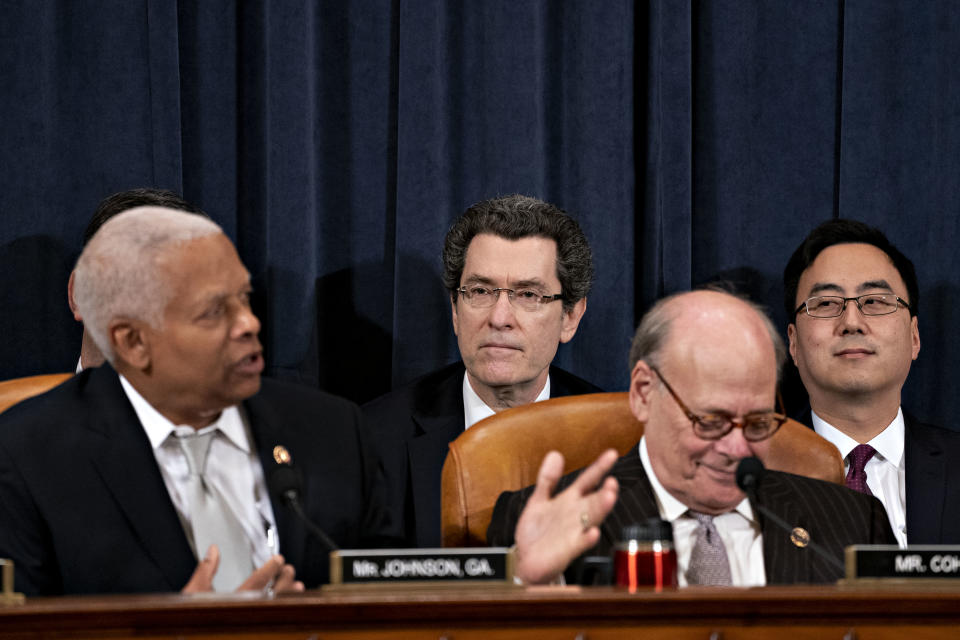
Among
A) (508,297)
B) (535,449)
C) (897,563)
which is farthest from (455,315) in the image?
(897,563)

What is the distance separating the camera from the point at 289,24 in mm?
3078

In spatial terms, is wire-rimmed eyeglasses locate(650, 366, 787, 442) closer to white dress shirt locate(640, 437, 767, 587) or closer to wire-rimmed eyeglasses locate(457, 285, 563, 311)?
white dress shirt locate(640, 437, 767, 587)

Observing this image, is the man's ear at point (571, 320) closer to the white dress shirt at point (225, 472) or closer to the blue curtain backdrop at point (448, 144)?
Answer: the blue curtain backdrop at point (448, 144)

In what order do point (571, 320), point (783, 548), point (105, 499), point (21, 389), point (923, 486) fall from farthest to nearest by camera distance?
1. point (571, 320)
2. point (923, 486)
3. point (21, 389)
4. point (783, 548)
5. point (105, 499)

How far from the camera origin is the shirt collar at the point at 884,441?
2.86 m

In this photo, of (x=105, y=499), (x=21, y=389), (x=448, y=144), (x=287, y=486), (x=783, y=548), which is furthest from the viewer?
(x=448, y=144)

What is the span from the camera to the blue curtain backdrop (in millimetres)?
3076

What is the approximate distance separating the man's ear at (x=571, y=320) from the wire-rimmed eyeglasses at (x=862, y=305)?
585 millimetres

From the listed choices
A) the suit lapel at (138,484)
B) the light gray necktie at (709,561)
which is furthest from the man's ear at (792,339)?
the suit lapel at (138,484)

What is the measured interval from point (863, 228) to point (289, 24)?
1.64m

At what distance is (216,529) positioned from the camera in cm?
193

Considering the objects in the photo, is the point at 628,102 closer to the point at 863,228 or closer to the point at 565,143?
the point at 565,143

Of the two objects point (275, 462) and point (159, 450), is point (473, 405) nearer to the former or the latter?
point (275, 462)

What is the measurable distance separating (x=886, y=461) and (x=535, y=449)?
1123 millimetres
